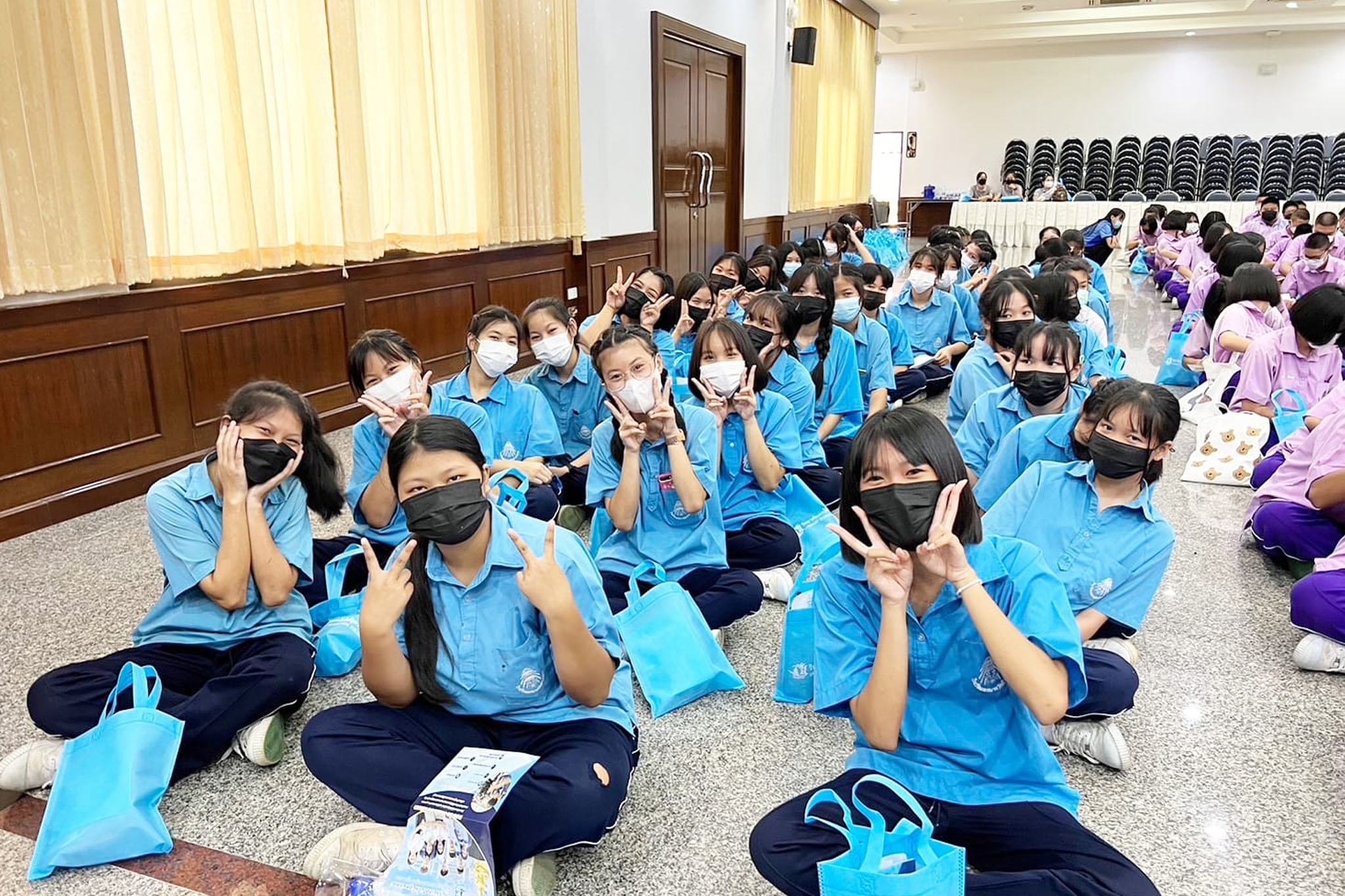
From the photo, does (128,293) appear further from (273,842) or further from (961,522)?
(961,522)

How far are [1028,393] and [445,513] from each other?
1974 millimetres

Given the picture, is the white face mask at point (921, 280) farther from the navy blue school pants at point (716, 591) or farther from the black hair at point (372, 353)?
the black hair at point (372, 353)

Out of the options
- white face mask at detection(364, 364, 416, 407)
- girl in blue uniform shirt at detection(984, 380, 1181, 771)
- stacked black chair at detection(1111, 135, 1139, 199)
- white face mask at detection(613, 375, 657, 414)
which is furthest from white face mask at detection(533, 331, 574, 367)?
stacked black chair at detection(1111, 135, 1139, 199)

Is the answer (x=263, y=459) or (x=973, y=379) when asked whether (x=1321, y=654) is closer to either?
(x=973, y=379)

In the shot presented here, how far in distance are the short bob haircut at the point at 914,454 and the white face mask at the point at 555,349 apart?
83.3 inches

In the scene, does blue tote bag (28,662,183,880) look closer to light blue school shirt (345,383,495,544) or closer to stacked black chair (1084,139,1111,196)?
light blue school shirt (345,383,495,544)

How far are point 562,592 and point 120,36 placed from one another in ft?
10.8

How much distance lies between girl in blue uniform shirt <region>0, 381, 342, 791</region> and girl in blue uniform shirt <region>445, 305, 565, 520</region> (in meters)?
1.00

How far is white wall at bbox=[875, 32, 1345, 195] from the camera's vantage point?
52.5 feet

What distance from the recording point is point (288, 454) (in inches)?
82.6

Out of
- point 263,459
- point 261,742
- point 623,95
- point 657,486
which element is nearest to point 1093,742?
point 657,486

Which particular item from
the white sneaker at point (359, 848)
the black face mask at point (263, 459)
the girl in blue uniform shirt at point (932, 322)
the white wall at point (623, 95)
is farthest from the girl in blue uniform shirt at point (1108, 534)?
the white wall at point (623, 95)

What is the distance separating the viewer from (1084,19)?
15602 millimetres

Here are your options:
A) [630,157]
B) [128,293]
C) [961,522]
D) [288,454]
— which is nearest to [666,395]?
[288,454]
